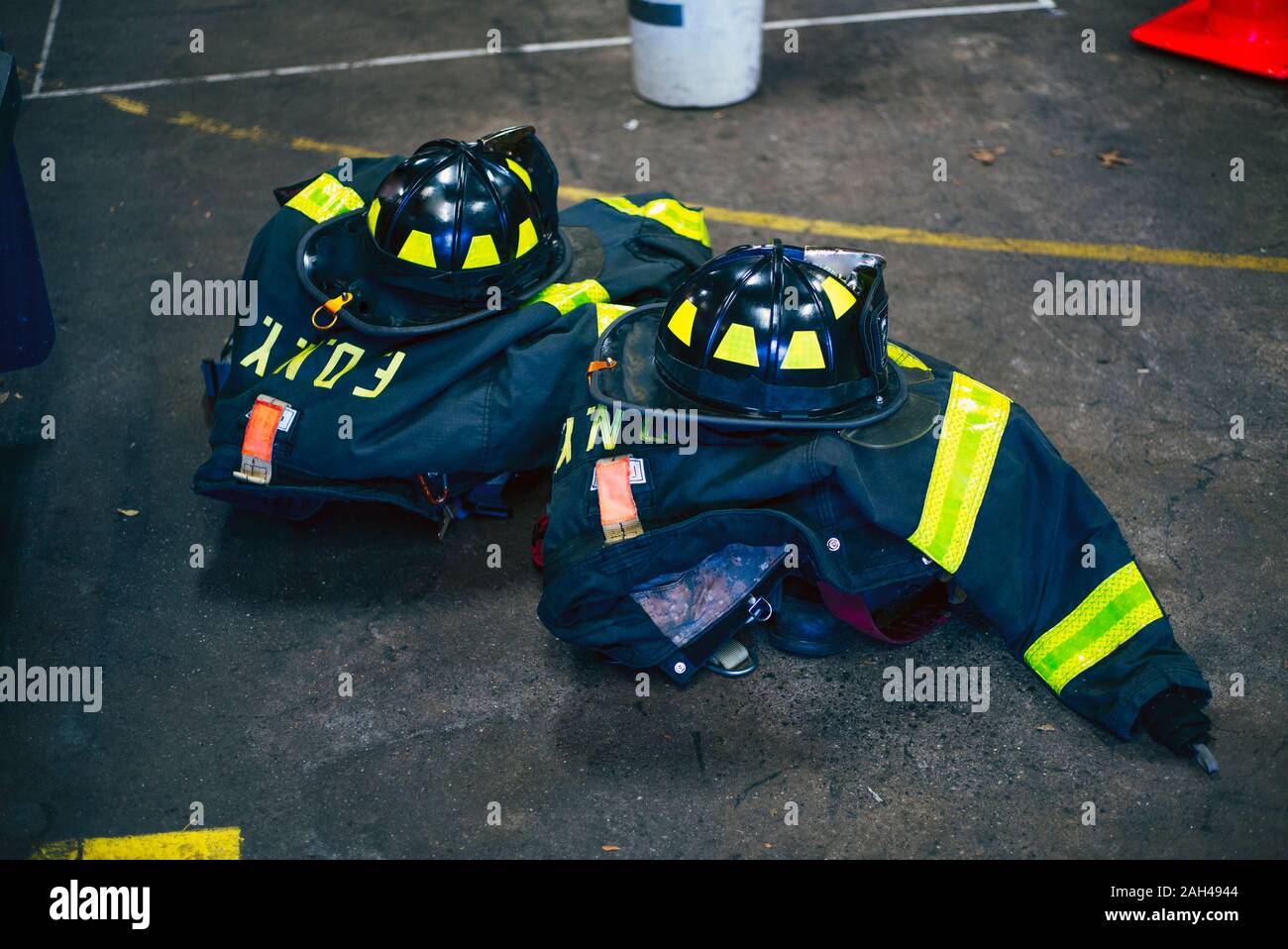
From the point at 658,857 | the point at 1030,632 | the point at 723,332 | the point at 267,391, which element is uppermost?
the point at 723,332

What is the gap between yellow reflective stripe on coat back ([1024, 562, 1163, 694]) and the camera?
11.5 ft

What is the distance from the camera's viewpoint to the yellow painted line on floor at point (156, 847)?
332cm

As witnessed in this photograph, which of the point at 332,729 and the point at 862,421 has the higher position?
the point at 862,421

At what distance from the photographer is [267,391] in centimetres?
408

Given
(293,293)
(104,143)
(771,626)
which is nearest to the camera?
(771,626)

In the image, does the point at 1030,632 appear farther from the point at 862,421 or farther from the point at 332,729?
the point at 332,729

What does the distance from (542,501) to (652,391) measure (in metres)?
0.95

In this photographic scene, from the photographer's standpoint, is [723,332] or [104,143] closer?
[723,332]

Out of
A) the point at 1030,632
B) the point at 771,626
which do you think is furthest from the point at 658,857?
the point at 1030,632

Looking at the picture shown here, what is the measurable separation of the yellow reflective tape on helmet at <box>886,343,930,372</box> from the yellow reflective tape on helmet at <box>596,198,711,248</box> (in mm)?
1150

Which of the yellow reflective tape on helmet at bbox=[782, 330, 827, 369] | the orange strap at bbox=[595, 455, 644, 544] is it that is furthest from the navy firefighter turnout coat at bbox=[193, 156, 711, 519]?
the yellow reflective tape on helmet at bbox=[782, 330, 827, 369]

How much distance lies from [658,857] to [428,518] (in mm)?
1553

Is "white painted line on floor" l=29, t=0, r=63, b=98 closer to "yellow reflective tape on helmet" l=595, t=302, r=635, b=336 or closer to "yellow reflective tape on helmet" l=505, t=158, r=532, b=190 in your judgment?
"yellow reflective tape on helmet" l=505, t=158, r=532, b=190

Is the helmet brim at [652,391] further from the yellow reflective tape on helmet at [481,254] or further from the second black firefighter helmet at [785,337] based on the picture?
the yellow reflective tape on helmet at [481,254]
